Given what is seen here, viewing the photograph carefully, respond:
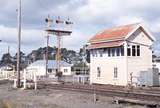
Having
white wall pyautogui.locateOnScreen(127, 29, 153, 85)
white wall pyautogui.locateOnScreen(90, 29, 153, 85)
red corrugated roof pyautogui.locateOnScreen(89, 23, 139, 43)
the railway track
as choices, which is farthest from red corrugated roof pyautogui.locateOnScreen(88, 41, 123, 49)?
the railway track

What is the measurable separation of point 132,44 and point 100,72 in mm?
5872

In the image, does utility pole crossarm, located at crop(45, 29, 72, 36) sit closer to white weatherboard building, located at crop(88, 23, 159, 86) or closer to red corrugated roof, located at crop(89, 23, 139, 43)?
red corrugated roof, located at crop(89, 23, 139, 43)

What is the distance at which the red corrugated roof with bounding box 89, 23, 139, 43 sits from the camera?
147ft

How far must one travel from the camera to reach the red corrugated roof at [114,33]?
1768 inches

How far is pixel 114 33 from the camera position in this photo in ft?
155

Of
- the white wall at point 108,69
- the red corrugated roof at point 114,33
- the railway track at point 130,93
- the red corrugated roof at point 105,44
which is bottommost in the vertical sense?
the railway track at point 130,93

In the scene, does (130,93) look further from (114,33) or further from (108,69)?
(114,33)

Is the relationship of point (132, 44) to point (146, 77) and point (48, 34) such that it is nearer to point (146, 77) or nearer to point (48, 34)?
point (146, 77)

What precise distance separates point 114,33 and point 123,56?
4.14 m

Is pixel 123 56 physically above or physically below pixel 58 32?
below

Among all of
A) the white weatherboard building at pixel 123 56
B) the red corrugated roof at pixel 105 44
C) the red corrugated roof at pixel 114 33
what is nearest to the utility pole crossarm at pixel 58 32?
the red corrugated roof at pixel 114 33

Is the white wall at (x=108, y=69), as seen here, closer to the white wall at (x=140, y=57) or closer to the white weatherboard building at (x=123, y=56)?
the white weatherboard building at (x=123, y=56)

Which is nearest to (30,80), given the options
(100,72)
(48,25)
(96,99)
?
(100,72)

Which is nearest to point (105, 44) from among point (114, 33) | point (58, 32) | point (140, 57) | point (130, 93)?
point (114, 33)
